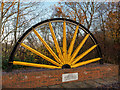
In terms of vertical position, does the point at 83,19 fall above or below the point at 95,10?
below

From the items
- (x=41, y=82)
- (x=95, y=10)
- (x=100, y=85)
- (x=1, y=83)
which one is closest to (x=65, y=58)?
(x=41, y=82)

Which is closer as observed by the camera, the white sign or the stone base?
the stone base

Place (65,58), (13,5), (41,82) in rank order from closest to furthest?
(41,82) → (65,58) → (13,5)

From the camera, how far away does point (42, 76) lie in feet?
11.6

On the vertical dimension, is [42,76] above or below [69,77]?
above

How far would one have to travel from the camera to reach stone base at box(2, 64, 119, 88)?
3.22 meters

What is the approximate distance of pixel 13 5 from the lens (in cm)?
541

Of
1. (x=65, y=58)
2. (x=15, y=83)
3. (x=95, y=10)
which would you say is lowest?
(x=15, y=83)

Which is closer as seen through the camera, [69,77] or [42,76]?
[42,76]

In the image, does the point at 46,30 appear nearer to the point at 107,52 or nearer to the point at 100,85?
the point at 100,85

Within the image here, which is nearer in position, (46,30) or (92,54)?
(46,30)

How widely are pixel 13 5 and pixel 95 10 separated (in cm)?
591

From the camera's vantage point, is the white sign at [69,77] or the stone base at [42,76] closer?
the stone base at [42,76]

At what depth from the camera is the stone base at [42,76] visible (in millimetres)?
3221
